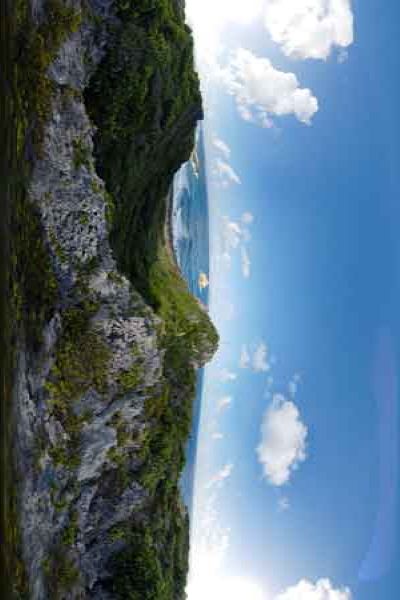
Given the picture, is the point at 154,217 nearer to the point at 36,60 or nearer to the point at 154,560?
the point at 36,60

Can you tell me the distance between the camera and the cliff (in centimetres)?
1509

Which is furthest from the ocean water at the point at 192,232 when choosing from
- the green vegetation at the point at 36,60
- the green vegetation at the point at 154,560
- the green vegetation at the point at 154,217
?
the green vegetation at the point at 36,60

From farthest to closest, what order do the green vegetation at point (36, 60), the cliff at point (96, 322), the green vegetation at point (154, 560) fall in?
the green vegetation at point (154, 560) → the cliff at point (96, 322) → the green vegetation at point (36, 60)

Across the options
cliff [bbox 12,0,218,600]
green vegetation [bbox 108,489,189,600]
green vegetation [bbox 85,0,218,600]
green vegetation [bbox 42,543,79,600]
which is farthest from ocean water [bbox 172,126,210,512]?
green vegetation [bbox 42,543,79,600]

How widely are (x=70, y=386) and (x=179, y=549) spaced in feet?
49.6

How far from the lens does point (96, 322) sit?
59.5 feet

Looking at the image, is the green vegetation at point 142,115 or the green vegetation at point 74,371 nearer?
the green vegetation at point 74,371

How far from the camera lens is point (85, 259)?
1755 cm

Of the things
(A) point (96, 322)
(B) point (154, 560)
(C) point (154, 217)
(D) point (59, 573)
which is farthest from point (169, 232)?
(D) point (59, 573)

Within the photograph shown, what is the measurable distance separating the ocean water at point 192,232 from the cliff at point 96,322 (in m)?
50.4

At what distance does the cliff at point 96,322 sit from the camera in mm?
15094

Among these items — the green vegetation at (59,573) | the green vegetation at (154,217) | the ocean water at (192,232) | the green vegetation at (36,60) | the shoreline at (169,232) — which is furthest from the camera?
the ocean water at (192,232)

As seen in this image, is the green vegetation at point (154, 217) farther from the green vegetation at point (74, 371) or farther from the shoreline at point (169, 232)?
the shoreline at point (169, 232)

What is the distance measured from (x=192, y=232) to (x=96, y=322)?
3988 inches
